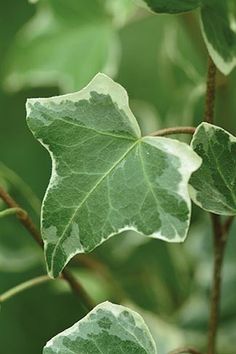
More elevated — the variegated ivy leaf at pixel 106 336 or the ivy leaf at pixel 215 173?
the ivy leaf at pixel 215 173

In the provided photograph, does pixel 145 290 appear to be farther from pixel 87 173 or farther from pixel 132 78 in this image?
pixel 87 173

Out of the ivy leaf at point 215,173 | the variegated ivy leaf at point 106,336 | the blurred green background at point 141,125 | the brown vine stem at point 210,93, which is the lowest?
the blurred green background at point 141,125

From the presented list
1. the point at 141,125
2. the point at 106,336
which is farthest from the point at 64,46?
the point at 106,336

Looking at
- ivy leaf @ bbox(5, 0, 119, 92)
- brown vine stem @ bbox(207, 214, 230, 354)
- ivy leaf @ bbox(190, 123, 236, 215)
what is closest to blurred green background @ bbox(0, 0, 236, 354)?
ivy leaf @ bbox(5, 0, 119, 92)

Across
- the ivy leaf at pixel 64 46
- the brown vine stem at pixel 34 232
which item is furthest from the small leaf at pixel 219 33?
the ivy leaf at pixel 64 46

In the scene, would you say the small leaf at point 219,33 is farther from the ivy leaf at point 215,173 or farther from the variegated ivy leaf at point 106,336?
the variegated ivy leaf at point 106,336

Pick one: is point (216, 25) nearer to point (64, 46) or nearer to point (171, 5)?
point (171, 5)

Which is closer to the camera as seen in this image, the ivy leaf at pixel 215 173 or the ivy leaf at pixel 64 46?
the ivy leaf at pixel 215 173
